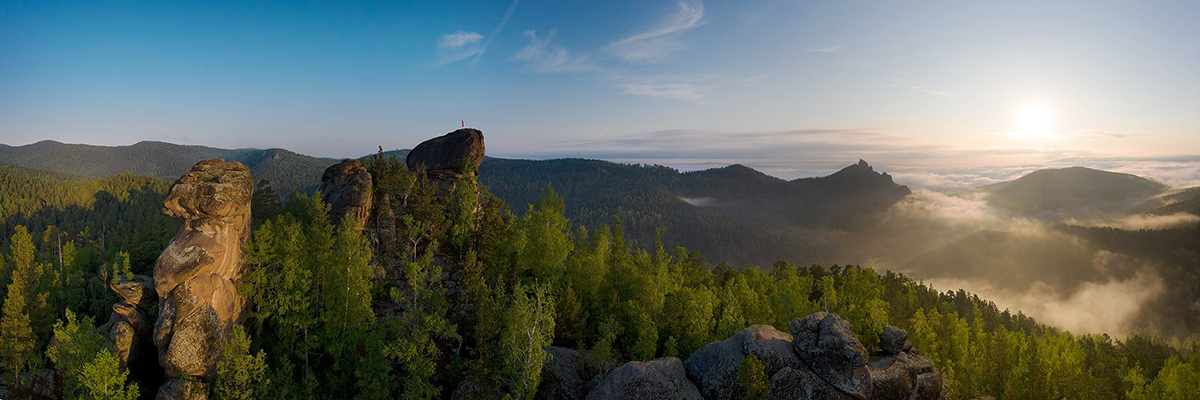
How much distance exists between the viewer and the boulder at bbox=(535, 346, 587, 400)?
43.8 m

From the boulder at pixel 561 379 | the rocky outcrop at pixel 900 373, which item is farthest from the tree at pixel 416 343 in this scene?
the rocky outcrop at pixel 900 373

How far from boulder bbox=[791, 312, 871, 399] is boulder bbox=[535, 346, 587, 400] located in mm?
20590

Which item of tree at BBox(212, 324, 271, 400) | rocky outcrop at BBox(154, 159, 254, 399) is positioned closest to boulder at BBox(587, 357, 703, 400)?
tree at BBox(212, 324, 271, 400)

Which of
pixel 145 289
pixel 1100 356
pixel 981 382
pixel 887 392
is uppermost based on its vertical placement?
pixel 145 289

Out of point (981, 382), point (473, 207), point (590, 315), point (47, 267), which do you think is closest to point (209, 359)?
point (473, 207)

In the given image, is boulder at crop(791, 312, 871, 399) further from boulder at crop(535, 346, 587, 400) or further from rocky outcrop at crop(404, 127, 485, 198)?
rocky outcrop at crop(404, 127, 485, 198)

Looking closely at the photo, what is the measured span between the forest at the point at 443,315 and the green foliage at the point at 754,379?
0.27 m

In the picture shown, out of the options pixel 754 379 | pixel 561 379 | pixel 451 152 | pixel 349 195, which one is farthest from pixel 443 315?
pixel 754 379

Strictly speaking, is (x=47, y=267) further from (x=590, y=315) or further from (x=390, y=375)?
(x=590, y=315)

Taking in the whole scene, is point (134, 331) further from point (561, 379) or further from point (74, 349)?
point (561, 379)

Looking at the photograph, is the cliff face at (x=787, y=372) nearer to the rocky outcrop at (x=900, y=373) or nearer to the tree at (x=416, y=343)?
the rocky outcrop at (x=900, y=373)

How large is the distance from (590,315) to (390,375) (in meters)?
23.7

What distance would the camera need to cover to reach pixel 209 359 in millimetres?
37250

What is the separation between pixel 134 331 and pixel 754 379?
166 feet
